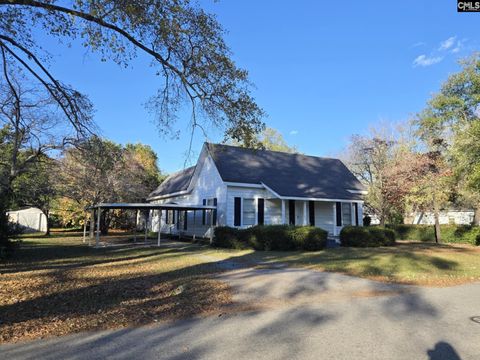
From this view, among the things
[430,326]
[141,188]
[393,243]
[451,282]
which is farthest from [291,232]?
[141,188]

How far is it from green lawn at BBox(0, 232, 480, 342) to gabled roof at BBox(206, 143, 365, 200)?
6.63 meters

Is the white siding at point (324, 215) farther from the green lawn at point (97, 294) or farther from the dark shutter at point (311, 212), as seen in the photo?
the green lawn at point (97, 294)

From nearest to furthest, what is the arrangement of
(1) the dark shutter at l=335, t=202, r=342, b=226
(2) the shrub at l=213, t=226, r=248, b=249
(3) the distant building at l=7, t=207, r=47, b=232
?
1. (2) the shrub at l=213, t=226, r=248, b=249
2. (1) the dark shutter at l=335, t=202, r=342, b=226
3. (3) the distant building at l=7, t=207, r=47, b=232

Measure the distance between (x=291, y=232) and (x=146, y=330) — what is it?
43.5ft

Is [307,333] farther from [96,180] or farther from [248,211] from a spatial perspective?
[96,180]

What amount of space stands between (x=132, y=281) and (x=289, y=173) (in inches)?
664

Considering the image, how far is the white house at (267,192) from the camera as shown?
22.6 metres

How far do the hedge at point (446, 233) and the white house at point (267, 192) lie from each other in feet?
17.6

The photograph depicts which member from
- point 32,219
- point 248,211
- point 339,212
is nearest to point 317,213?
point 339,212

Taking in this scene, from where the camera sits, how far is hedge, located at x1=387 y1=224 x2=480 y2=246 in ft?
81.4

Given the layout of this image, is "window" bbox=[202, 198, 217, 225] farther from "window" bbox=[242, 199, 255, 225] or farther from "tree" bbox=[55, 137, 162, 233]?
"tree" bbox=[55, 137, 162, 233]

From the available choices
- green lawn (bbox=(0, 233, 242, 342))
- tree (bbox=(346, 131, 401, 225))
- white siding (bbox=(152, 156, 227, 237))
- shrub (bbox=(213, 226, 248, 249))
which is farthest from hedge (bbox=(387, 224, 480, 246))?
green lawn (bbox=(0, 233, 242, 342))

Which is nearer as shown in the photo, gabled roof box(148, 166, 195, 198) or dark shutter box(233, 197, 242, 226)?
dark shutter box(233, 197, 242, 226)

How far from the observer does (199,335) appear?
218 inches
